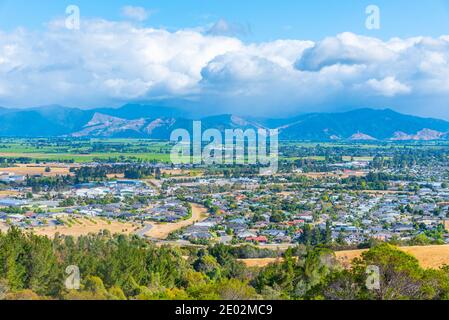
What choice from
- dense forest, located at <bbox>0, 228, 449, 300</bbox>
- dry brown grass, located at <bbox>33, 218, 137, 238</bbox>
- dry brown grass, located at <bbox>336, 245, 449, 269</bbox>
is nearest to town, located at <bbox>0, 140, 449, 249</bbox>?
dry brown grass, located at <bbox>33, 218, 137, 238</bbox>

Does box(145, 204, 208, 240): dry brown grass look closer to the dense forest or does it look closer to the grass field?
the grass field

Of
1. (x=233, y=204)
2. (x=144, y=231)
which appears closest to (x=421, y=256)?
(x=144, y=231)

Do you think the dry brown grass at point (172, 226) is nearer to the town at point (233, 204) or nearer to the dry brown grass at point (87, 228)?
the town at point (233, 204)

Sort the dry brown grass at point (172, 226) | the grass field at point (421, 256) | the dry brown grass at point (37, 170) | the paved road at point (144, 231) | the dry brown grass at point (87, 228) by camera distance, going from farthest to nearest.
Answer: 1. the dry brown grass at point (37, 170)
2. the dry brown grass at point (172, 226)
3. the paved road at point (144, 231)
4. the dry brown grass at point (87, 228)
5. the grass field at point (421, 256)

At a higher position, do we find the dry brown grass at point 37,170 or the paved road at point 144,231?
the dry brown grass at point 37,170

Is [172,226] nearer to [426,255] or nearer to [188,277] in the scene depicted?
[426,255]

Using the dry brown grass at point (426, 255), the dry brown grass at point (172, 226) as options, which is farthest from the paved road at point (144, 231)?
the dry brown grass at point (426, 255)

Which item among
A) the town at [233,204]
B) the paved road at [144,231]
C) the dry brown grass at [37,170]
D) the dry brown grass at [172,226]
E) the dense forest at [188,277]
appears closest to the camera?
the dense forest at [188,277]
